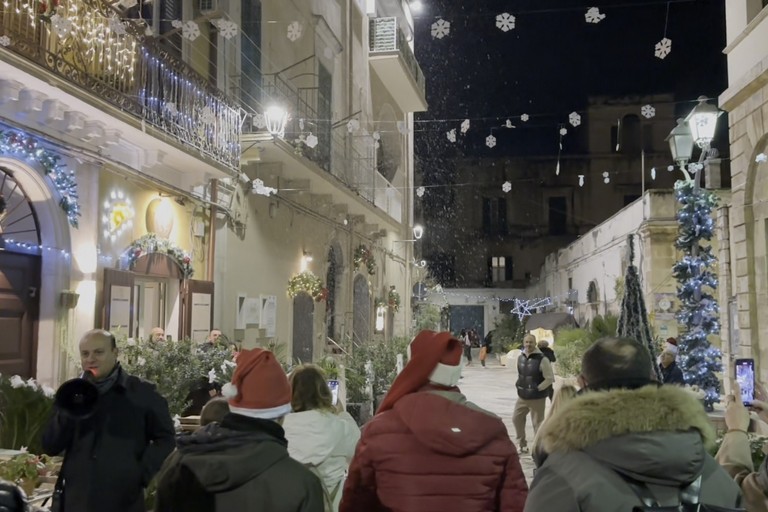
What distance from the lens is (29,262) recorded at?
7.88 meters

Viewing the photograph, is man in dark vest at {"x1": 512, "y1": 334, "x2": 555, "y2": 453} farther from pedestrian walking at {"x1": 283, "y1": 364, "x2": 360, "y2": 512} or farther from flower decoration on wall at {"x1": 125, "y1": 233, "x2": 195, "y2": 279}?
pedestrian walking at {"x1": 283, "y1": 364, "x2": 360, "y2": 512}

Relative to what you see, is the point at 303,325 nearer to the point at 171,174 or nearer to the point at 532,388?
the point at 171,174

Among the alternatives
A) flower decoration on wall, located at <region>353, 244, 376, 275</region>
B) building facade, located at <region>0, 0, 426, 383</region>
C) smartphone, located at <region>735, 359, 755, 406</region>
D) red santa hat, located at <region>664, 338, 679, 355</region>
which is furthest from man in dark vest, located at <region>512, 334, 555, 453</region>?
→ flower decoration on wall, located at <region>353, 244, 376, 275</region>

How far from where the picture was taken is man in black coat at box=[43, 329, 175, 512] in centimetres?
370

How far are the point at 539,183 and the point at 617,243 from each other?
24877mm

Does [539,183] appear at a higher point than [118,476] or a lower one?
higher

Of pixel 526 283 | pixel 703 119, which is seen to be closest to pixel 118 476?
pixel 703 119

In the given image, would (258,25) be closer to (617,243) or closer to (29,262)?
(29,262)

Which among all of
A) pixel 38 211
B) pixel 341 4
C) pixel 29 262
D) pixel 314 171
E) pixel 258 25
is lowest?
pixel 29 262

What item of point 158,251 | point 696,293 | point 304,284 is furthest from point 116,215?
point 696,293

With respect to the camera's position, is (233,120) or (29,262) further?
(233,120)

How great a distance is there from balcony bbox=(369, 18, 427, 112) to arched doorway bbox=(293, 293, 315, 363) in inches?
324

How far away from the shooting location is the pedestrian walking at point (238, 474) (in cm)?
239

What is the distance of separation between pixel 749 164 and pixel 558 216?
115ft
